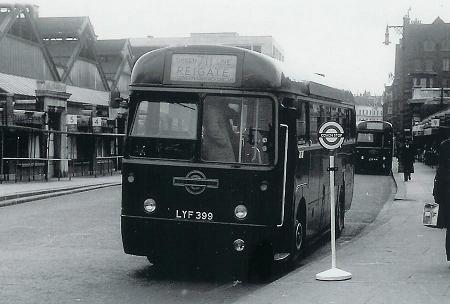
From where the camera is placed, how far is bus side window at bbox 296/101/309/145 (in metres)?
10.8

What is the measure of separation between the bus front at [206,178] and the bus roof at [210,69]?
0.06m

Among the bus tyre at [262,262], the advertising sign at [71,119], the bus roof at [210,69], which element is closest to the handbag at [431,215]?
the bus tyre at [262,262]

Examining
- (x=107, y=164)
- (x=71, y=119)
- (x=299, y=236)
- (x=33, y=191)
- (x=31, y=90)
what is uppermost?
(x=31, y=90)

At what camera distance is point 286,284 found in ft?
29.3

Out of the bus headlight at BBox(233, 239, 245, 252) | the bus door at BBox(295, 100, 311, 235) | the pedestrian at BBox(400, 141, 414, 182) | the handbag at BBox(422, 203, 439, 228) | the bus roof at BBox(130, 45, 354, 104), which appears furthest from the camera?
the pedestrian at BBox(400, 141, 414, 182)

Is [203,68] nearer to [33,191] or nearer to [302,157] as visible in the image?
[302,157]

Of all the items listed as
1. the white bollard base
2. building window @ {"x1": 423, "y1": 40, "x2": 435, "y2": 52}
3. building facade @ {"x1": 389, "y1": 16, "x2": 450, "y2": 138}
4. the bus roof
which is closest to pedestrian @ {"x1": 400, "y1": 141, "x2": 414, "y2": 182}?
the bus roof

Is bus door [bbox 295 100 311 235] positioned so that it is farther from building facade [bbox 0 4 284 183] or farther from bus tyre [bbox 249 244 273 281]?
building facade [bbox 0 4 284 183]

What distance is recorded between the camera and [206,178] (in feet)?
31.8

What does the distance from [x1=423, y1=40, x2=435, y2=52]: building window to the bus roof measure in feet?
358

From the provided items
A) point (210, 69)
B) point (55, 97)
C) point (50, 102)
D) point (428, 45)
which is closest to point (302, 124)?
point (210, 69)

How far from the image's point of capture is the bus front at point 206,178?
965 cm

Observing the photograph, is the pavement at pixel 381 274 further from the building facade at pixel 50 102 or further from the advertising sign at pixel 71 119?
the advertising sign at pixel 71 119

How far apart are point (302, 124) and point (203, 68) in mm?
1958
